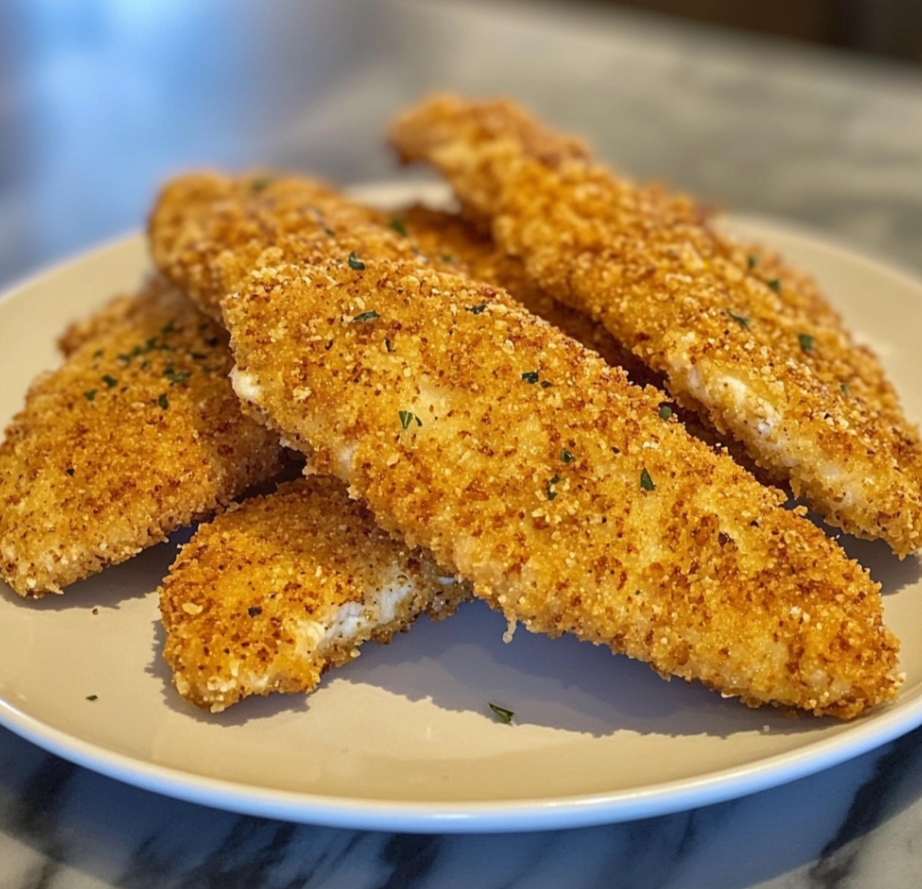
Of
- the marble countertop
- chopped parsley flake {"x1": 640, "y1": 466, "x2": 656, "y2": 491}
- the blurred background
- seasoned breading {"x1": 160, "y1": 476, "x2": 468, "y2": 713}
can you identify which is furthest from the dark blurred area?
seasoned breading {"x1": 160, "y1": 476, "x2": 468, "y2": 713}

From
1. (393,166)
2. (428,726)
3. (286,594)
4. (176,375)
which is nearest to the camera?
(428,726)

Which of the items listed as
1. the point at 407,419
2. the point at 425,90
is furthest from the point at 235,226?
the point at 425,90

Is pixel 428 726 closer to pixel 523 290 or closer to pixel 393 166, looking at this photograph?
pixel 523 290

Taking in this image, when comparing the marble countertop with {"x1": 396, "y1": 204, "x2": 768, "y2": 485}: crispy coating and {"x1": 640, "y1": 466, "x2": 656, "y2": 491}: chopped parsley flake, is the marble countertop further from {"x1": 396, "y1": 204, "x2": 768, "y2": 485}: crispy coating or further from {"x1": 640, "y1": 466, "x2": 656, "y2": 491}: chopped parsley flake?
{"x1": 396, "y1": 204, "x2": 768, "y2": 485}: crispy coating

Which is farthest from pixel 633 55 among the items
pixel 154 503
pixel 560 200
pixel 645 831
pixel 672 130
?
pixel 645 831

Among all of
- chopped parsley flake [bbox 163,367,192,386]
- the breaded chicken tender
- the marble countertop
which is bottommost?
the marble countertop

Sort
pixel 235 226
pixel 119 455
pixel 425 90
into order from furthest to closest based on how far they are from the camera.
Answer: pixel 425 90 < pixel 235 226 < pixel 119 455

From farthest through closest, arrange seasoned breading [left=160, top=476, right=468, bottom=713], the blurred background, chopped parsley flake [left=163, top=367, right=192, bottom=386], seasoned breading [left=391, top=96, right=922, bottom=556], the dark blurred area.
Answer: the dark blurred area < the blurred background < chopped parsley flake [left=163, top=367, right=192, bottom=386] < seasoned breading [left=391, top=96, right=922, bottom=556] < seasoned breading [left=160, top=476, right=468, bottom=713]
